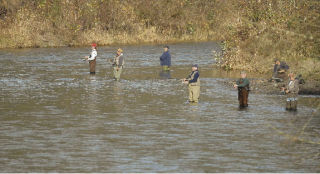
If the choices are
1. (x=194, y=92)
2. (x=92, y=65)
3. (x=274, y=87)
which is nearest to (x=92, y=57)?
(x=92, y=65)

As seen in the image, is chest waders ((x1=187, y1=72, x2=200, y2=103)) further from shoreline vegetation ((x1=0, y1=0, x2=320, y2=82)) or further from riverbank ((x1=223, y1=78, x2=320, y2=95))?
shoreline vegetation ((x1=0, y1=0, x2=320, y2=82))

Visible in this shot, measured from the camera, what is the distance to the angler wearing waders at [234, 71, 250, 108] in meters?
21.6

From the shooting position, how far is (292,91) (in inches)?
813

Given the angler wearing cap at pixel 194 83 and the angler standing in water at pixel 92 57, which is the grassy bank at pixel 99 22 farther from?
the angler wearing cap at pixel 194 83

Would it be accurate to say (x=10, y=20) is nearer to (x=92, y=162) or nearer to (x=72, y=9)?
(x=72, y=9)

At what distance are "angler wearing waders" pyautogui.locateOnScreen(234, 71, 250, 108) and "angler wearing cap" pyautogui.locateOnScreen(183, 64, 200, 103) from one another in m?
1.51

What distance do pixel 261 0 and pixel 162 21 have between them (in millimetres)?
34234

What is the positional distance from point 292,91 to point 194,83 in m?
3.62

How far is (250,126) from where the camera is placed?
62.2 ft

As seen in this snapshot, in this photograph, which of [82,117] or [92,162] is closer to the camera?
[92,162]

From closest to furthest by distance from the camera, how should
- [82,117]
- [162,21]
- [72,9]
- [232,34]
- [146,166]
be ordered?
[146,166]
[82,117]
[232,34]
[72,9]
[162,21]

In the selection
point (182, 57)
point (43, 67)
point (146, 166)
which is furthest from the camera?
point (182, 57)

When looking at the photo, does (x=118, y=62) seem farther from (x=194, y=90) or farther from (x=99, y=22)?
(x=99, y=22)

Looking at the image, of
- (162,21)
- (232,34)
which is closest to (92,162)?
(232,34)
